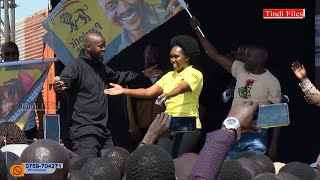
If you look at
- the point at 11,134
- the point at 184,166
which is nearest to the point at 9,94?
the point at 11,134

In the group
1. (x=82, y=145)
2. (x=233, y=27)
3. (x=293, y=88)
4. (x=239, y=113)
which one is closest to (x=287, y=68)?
(x=293, y=88)

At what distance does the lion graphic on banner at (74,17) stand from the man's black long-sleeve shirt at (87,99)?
0.64m

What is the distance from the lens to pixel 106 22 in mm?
7723

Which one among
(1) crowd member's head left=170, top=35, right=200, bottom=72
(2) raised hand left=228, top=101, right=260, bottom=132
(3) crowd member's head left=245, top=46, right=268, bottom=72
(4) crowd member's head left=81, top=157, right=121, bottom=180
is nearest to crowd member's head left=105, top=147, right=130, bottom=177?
(4) crowd member's head left=81, top=157, right=121, bottom=180

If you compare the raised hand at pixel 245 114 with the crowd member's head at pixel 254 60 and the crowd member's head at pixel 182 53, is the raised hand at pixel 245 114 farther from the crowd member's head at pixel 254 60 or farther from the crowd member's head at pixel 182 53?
the crowd member's head at pixel 254 60

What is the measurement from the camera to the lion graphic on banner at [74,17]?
7660 mm

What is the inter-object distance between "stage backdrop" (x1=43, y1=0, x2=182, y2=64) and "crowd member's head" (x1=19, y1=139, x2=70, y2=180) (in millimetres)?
→ 5062

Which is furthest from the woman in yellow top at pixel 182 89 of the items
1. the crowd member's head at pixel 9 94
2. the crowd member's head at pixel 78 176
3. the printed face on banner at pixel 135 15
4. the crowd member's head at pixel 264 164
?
the crowd member's head at pixel 78 176

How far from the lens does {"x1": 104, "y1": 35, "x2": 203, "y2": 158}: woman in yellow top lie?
6465mm

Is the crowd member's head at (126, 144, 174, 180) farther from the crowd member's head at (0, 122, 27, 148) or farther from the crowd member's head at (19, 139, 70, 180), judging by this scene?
the crowd member's head at (0, 122, 27, 148)

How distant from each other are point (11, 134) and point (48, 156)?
219 centimetres

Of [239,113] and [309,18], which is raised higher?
[309,18]

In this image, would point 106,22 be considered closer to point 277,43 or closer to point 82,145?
point 82,145

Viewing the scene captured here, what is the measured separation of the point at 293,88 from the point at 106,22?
242 centimetres
